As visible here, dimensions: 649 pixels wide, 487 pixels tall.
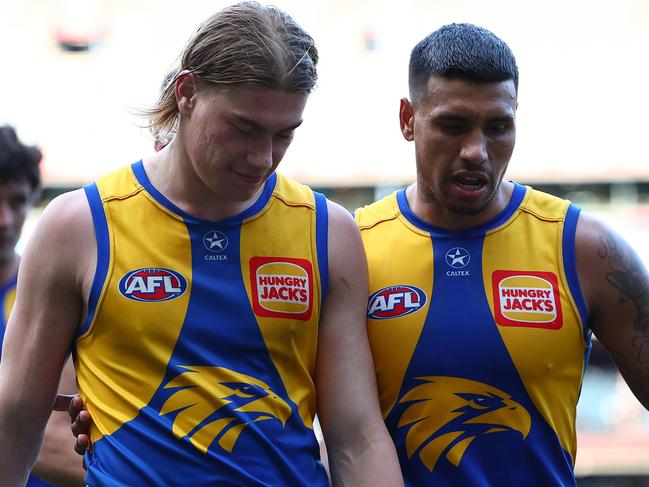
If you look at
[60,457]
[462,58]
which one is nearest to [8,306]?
[60,457]

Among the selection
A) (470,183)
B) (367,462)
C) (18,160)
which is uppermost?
(18,160)

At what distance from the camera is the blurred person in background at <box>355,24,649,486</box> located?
10.8ft

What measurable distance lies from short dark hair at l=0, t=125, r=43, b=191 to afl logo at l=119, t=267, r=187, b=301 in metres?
2.03

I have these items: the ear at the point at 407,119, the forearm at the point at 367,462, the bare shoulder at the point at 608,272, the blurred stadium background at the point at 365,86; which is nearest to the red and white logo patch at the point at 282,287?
the forearm at the point at 367,462

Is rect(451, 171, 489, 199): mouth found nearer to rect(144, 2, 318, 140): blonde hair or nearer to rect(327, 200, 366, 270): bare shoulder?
rect(327, 200, 366, 270): bare shoulder

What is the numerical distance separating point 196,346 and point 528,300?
100cm

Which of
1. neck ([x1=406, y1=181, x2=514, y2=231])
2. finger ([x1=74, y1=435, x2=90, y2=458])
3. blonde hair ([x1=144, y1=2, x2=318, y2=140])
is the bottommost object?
finger ([x1=74, y1=435, x2=90, y2=458])

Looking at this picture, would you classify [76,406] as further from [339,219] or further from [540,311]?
[540,311]

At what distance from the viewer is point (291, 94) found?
291 cm

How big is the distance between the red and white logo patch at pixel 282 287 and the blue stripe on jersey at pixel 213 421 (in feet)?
0.13

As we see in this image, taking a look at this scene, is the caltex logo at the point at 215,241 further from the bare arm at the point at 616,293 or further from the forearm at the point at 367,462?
the bare arm at the point at 616,293

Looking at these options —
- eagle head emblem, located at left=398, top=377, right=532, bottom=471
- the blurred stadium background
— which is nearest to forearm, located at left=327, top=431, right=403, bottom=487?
eagle head emblem, located at left=398, top=377, right=532, bottom=471

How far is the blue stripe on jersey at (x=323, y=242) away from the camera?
3.06 meters

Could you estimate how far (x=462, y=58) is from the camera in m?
3.38
